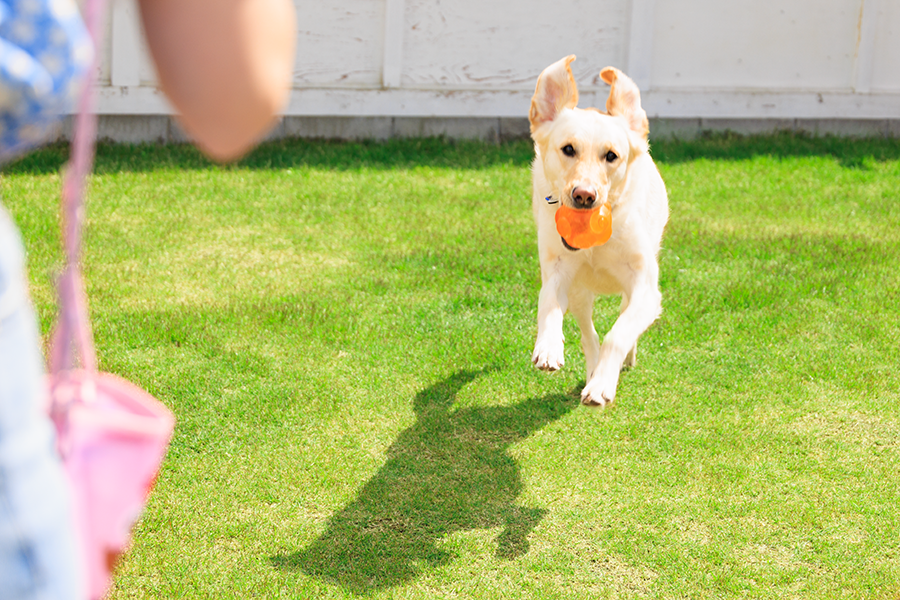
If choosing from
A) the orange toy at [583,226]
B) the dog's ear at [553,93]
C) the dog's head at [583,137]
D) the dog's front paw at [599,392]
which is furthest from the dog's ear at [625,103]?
the dog's front paw at [599,392]

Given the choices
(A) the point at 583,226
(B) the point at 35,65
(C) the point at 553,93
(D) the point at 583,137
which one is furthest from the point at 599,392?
(B) the point at 35,65

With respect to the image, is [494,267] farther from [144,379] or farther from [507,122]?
[507,122]

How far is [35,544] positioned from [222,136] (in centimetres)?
58

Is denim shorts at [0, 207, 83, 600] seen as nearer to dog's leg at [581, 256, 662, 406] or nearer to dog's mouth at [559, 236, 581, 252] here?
dog's leg at [581, 256, 662, 406]

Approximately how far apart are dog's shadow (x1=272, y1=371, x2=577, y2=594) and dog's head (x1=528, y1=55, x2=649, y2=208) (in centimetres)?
120

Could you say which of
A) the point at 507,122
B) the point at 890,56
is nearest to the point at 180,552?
the point at 507,122

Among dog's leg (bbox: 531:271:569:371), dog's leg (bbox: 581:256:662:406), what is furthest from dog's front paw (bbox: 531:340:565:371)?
dog's leg (bbox: 581:256:662:406)

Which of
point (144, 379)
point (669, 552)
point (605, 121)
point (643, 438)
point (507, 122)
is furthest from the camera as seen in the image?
point (507, 122)

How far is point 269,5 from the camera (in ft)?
4.12

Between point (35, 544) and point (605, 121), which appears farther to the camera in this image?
point (605, 121)

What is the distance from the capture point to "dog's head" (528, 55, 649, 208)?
3727mm

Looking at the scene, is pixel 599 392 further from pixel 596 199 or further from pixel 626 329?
pixel 596 199

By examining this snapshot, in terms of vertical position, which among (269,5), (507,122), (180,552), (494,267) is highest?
(269,5)

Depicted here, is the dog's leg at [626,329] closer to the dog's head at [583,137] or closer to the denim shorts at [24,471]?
the dog's head at [583,137]
